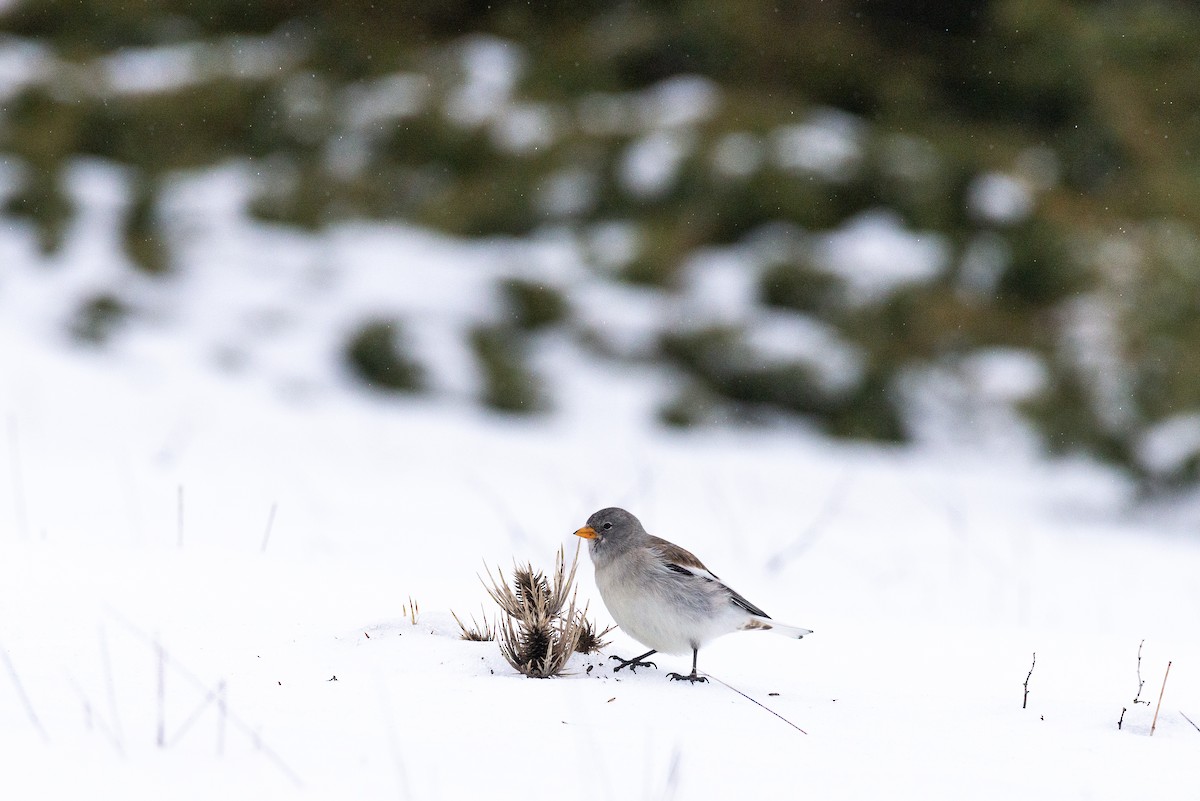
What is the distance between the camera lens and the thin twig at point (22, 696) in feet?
7.25

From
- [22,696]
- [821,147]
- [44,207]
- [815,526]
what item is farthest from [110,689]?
[44,207]

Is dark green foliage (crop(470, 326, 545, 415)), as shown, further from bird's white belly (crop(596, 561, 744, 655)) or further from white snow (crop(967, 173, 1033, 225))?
bird's white belly (crop(596, 561, 744, 655))

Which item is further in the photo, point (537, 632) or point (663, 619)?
point (663, 619)

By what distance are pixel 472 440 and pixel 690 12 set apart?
21.1 ft

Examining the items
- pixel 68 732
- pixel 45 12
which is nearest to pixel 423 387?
pixel 68 732

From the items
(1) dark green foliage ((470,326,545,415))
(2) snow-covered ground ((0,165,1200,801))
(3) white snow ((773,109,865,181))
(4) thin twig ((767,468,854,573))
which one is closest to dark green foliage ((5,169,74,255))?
(2) snow-covered ground ((0,165,1200,801))

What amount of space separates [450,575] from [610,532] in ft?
4.53

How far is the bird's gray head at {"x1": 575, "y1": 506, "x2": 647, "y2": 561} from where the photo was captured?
10.5ft

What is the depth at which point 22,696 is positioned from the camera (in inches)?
91.9

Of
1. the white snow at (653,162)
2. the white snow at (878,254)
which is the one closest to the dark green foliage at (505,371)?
the white snow at (653,162)

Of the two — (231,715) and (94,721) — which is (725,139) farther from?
(94,721)

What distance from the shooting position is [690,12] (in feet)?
41.1

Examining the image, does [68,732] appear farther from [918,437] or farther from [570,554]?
[918,437]

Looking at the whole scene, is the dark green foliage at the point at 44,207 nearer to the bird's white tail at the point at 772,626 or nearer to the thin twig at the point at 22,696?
the thin twig at the point at 22,696
